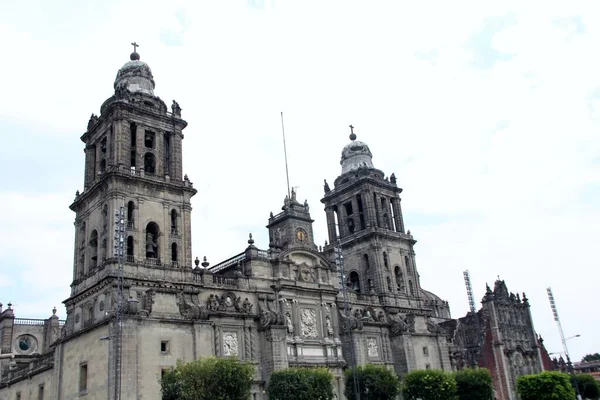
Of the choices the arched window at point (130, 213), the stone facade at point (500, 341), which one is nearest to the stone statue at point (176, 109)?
the arched window at point (130, 213)

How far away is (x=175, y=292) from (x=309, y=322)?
43.5 ft

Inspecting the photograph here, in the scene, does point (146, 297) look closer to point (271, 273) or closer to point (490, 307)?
point (271, 273)

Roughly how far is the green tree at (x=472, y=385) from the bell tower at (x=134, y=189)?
89.1ft

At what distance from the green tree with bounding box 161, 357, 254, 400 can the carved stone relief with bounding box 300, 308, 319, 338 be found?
592 inches

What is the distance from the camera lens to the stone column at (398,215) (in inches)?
2697

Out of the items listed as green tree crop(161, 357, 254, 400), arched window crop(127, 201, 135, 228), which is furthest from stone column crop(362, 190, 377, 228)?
green tree crop(161, 357, 254, 400)

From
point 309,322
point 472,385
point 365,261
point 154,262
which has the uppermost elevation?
point 365,261

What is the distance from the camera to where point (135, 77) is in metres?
53.3

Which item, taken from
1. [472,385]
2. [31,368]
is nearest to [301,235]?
[472,385]

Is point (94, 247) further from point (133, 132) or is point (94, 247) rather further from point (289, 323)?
point (289, 323)

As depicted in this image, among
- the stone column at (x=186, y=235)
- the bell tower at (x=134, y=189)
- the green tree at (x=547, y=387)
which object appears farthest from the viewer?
the green tree at (x=547, y=387)

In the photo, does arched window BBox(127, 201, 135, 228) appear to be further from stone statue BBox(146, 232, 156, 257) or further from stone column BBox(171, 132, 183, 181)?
stone column BBox(171, 132, 183, 181)

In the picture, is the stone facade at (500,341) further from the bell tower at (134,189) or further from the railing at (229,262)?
the bell tower at (134,189)

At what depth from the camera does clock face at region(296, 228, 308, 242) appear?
57219mm
